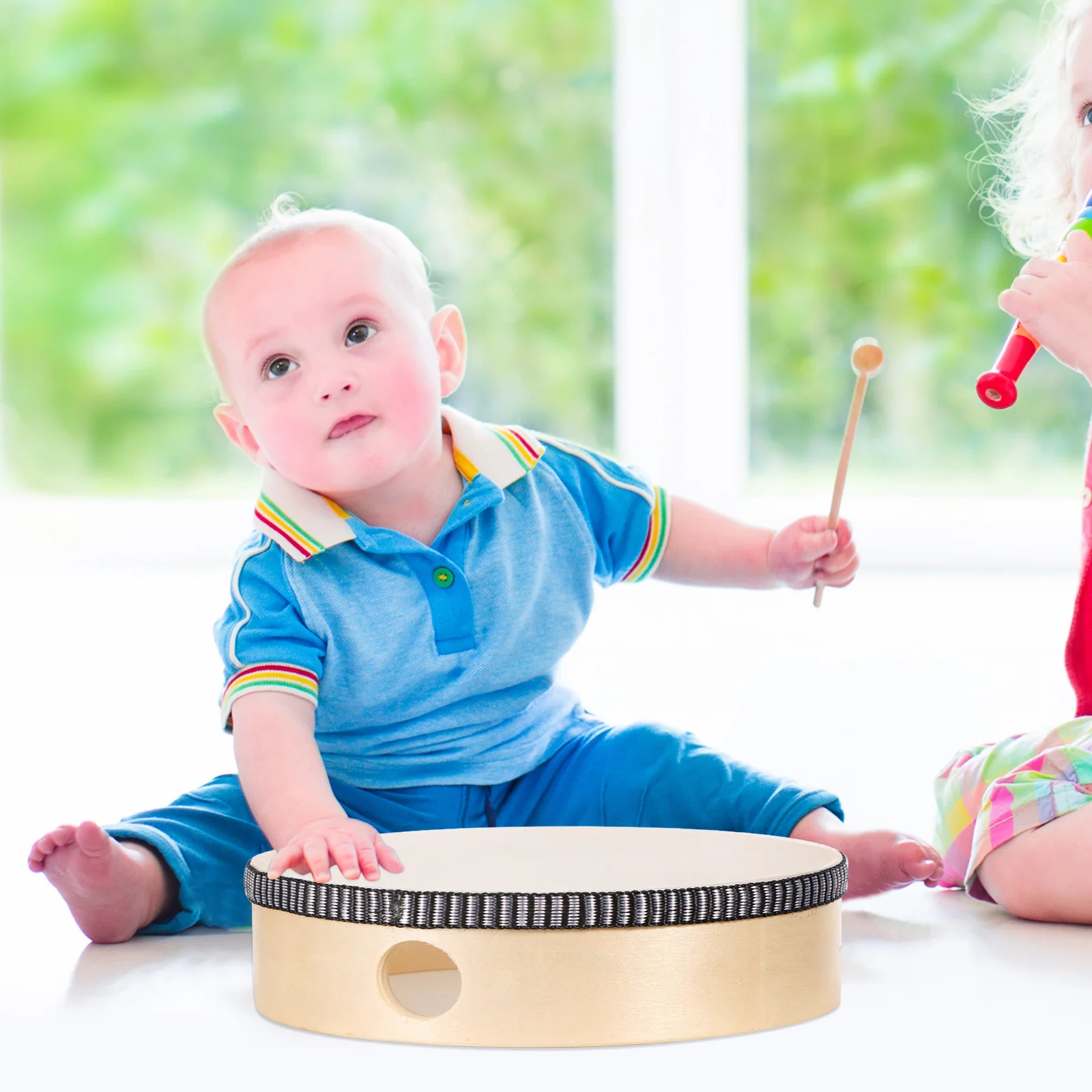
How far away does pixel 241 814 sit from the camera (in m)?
0.95

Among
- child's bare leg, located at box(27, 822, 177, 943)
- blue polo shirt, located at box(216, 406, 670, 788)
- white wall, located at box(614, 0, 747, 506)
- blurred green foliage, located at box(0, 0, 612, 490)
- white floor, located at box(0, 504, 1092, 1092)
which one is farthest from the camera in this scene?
blurred green foliage, located at box(0, 0, 612, 490)

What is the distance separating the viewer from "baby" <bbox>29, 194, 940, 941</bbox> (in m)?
0.91

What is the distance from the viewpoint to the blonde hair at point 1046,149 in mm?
1229

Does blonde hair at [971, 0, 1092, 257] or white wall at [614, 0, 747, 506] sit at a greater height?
white wall at [614, 0, 747, 506]

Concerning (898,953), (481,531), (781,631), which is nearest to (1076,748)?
(898,953)

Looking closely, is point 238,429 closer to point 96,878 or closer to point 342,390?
point 342,390

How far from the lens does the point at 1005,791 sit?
0.92m

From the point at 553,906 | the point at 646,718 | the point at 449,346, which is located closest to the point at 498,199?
the point at 646,718

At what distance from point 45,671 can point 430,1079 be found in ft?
4.68

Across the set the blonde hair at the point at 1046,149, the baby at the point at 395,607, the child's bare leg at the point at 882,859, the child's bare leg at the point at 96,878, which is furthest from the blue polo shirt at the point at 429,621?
the blonde hair at the point at 1046,149

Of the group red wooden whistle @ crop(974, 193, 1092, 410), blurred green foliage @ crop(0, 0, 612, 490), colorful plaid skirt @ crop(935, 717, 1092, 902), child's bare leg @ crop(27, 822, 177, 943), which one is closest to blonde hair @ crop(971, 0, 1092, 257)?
red wooden whistle @ crop(974, 193, 1092, 410)

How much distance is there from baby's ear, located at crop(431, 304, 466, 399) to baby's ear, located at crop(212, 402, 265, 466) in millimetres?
130

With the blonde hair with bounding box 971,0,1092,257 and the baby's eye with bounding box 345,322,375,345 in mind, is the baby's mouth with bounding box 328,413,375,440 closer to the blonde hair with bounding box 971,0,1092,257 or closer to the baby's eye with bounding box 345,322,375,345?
the baby's eye with bounding box 345,322,375,345

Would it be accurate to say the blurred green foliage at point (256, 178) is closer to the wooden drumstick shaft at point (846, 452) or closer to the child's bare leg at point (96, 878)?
the wooden drumstick shaft at point (846, 452)
